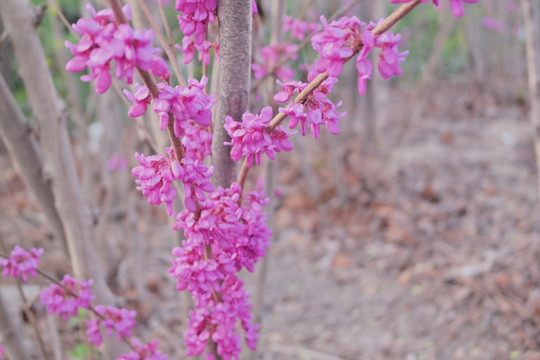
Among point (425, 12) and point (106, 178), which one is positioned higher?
point (425, 12)

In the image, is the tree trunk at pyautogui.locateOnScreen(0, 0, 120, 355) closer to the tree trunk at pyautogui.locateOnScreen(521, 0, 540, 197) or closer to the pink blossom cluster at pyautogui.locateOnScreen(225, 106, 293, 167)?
the pink blossom cluster at pyautogui.locateOnScreen(225, 106, 293, 167)

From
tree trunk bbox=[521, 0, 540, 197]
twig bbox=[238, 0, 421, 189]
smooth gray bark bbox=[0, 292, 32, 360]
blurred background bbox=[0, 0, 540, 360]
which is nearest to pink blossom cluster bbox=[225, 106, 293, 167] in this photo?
twig bbox=[238, 0, 421, 189]

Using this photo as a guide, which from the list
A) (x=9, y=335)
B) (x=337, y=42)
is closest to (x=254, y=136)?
(x=337, y=42)

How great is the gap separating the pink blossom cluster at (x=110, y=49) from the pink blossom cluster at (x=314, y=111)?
26 centimetres

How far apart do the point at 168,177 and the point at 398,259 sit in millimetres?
3012

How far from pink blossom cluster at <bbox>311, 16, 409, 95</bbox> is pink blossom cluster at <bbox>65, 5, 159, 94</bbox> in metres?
0.27

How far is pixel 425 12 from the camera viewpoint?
8789 millimetres

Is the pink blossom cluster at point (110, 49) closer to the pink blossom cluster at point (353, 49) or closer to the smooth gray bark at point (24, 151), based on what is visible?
the pink blossom cluster at point (353, 49)

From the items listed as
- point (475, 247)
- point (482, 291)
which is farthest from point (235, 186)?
point (475, 247)

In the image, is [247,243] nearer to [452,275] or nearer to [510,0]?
[452,275]

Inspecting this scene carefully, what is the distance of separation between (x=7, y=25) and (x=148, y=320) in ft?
7.30

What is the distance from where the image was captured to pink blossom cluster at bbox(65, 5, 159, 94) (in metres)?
0.64

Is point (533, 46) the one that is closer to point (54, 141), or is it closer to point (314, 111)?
point (314, 111)

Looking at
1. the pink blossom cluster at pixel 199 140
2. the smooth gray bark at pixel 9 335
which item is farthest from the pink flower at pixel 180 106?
the smooth gray bark at pixel 9 335
